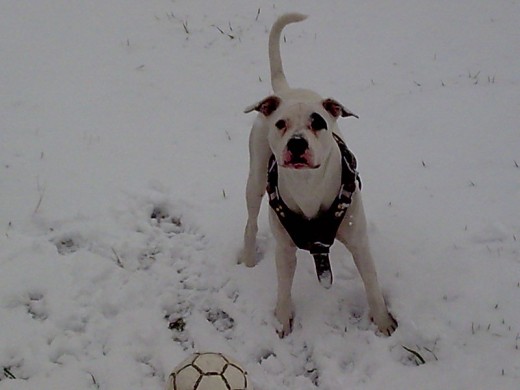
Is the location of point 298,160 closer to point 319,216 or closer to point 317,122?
point 317,122

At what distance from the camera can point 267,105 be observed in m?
2.76

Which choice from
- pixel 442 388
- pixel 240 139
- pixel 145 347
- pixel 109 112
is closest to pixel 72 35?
pixel 109 112

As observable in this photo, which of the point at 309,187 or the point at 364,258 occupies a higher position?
the point at 309,187

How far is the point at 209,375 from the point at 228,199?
5.90ft

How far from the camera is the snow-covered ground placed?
2930 mm

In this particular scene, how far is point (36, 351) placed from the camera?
2959mm

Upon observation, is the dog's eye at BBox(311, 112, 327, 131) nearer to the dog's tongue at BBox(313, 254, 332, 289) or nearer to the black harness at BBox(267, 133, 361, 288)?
the black harness at BBox(267, 133, 361, 288)

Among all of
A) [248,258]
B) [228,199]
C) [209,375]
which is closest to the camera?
[209,375]

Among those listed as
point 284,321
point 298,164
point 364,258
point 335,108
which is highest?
point 335,108

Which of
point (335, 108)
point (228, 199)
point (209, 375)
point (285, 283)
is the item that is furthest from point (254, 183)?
point (209, 375)

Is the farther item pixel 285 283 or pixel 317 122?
pixel 285 283

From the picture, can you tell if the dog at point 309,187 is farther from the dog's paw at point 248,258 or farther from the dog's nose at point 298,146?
the dog's paw at point 248,258

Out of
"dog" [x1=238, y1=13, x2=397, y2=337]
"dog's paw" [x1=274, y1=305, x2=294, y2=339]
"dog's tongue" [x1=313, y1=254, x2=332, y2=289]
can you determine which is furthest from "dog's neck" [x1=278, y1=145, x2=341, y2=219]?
"dog's paw" [x1=274, y1=305, x2=294, y2=339]

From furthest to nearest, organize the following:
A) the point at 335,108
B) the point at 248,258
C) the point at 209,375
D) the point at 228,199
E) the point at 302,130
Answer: the point at 228,199
the point at 248,258
the point at 335,108
the point at 302,130
the point at 209,375
